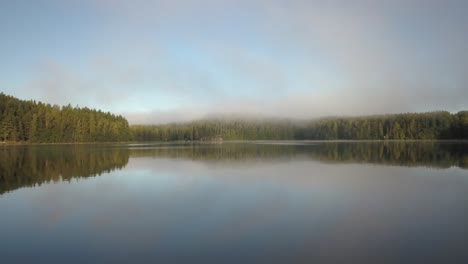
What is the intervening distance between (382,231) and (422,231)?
1169 mm

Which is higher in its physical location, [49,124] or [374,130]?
[49,124]

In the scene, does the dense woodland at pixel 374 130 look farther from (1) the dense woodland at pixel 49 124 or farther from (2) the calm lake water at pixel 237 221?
(2) the calm lake water at pixel 237 221

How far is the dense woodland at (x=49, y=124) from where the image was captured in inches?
3615

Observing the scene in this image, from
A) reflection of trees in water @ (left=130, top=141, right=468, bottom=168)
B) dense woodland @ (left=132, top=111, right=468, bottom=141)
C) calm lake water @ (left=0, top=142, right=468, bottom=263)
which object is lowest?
calm lake water @ (left=0, top=142, right=468, bottom=263)

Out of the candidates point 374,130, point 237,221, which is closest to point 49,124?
point 237,221

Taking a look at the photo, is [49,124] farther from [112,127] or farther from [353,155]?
[353,155]

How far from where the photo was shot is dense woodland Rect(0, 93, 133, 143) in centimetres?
9181

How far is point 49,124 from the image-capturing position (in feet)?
325

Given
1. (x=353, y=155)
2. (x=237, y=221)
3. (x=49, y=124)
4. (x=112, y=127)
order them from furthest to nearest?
(x=112, y=127)
(x=49, y=124)
(x=353, y=155)
(x=237, y=221)

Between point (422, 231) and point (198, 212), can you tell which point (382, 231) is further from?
point (198, 212)

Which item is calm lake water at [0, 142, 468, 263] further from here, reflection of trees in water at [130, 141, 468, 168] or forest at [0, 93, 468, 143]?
forest at [0, 93, 468, 143]

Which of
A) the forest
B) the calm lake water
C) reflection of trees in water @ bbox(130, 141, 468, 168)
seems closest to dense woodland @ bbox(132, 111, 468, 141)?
the forest

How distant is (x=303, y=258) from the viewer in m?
7.99

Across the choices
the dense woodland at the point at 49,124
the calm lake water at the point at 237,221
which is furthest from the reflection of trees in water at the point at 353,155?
the dense woodland at the point at 49,124
